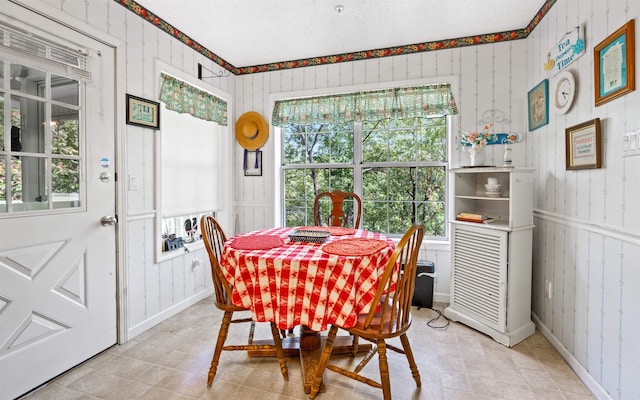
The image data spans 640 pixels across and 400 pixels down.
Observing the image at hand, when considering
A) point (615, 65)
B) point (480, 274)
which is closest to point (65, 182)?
point (480, 274)

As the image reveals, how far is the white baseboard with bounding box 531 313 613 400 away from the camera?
5.40 ft

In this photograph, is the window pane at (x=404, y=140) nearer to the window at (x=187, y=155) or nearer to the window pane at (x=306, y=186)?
the window pane at (x=306, y=186)

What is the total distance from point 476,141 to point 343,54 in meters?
1.62

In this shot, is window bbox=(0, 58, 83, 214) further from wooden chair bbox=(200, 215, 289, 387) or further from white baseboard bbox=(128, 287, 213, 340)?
white baseboard bbox=(128, 287, 213, 340)

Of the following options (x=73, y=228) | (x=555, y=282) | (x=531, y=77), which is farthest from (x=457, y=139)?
(x=73, y=228)

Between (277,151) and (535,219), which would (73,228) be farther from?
(535,219)

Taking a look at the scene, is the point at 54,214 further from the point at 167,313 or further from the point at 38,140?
→ the point at 167,313

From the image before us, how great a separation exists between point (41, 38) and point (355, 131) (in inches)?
102

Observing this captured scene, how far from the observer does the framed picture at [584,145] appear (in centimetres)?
171

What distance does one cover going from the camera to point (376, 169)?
3.36 meters

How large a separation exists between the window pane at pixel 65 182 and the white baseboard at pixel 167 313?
3.46 ft

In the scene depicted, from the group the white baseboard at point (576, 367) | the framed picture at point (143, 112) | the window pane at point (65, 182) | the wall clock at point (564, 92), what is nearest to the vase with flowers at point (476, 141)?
the wall clock at point (564, 92)

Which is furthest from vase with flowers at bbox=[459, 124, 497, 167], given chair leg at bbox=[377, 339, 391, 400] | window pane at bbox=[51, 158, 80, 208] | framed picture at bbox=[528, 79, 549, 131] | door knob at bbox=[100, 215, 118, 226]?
window pane at bbox=[51, 158, 80, 208]

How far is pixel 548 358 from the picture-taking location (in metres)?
2.06
